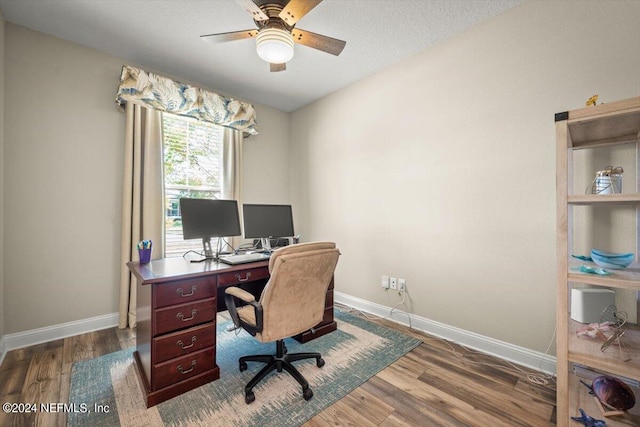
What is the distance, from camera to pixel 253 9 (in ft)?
5.15

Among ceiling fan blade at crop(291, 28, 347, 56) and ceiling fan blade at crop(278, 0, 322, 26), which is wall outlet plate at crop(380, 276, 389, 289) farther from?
ceiling fan blade at crop(278, 0, 322, 26)

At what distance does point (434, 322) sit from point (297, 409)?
1.53 metres

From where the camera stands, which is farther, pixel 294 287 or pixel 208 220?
pixel 208 220

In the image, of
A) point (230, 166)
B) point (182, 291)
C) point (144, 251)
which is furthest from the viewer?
point (230, 166)

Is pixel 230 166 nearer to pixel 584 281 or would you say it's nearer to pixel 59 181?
pixel 59 181

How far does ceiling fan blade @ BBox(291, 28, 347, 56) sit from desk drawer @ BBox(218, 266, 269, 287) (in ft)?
5.62

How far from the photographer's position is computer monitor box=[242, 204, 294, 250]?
254cm

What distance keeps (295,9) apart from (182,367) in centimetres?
234

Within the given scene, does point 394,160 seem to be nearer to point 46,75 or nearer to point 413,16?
point 413,16

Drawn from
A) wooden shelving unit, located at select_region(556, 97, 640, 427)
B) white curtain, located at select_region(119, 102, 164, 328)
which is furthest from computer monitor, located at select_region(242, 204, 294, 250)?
wooden shelving unit, located at select_region(556, 97, 640, 427)

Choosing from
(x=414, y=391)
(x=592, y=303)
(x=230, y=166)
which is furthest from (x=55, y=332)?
(x=592, y=303)

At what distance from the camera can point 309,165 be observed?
384cm

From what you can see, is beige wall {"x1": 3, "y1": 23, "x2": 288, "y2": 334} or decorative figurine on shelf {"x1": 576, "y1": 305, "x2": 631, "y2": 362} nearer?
decorative figurine on shelf {"x1": 576, "y1": 305, "x2": 631, "y2": 362}

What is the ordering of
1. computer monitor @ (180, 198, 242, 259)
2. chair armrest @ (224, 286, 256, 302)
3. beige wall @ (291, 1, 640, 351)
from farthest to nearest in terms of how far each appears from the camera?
computer monitor @ (180, 198, 242, 259)
beige wall @ (291, 1, 640, 351)
chair armrest @ (224, 286, 256, 302)
